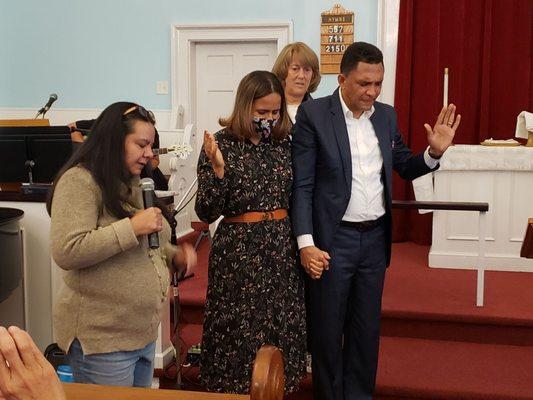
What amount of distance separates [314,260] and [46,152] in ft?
5.42

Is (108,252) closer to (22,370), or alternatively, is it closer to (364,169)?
(22,370)

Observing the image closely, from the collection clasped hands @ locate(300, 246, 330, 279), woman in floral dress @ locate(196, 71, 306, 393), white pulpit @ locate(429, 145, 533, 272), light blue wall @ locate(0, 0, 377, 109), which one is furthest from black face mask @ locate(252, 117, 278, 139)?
light blue wall @ locate(0, 0, 377, 109)

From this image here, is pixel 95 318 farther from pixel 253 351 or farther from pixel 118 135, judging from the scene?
pixel 253 351

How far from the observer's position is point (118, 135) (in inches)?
69.2

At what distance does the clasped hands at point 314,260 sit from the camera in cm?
236

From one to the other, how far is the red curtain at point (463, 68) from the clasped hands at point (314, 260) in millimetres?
3236

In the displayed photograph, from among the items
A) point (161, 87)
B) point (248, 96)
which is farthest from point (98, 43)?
point (248, 96)

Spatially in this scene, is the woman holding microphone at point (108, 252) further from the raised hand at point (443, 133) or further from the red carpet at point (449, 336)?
the red carpet at point (449, 336)

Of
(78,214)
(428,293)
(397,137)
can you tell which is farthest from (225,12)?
(78,214)

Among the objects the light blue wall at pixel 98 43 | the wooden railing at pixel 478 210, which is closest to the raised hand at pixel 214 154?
the wooden railing at pixel 478 210

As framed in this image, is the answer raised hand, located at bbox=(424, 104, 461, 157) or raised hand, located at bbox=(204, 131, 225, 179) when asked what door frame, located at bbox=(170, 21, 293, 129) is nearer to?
raised hand, located at bbox=(424, 104, 461, 157)

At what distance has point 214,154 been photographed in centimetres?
218

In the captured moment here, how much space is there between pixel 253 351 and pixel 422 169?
0.96m

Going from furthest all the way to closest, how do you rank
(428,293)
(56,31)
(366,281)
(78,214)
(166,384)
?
(56,31) < (428,293) < (166,384) < (366,281) < (78,214)
